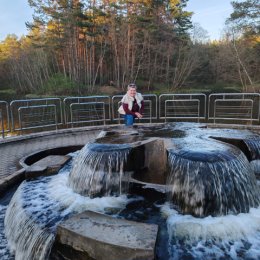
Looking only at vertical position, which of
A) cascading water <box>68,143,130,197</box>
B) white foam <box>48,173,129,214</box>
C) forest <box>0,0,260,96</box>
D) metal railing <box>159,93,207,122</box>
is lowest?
white foam <box>48,173,129,214</box>

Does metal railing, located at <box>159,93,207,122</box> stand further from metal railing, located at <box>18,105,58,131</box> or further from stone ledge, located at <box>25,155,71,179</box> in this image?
stone ledge, located at <box>25,155,71,179</box>

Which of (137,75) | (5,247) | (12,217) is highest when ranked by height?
(137,75)

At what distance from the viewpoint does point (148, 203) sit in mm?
Result: 3516

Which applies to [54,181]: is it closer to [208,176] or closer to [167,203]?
[167,203]

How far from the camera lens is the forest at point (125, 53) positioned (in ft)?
86.9

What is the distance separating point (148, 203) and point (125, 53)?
90.2ft

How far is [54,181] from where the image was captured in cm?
427

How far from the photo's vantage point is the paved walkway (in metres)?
4.74

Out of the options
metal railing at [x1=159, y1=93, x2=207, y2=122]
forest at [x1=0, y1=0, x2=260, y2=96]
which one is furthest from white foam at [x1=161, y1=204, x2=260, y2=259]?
forest at [x1=0, y1=0, x2=260, y2=96]

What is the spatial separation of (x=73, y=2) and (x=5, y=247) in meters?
26.5

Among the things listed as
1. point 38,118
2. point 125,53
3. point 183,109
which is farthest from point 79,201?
point 125,53

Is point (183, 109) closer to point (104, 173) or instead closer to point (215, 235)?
point (104, 173)

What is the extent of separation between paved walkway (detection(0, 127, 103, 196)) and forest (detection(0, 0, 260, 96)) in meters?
20.2

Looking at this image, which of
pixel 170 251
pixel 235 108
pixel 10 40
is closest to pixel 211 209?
pixel 170 251
